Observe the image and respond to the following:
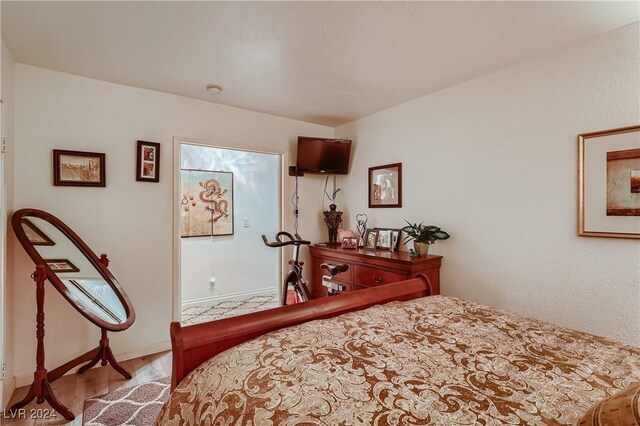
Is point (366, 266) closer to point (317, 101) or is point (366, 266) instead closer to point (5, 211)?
point (317, 101)

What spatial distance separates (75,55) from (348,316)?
2.62 metres

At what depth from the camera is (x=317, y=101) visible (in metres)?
3.21

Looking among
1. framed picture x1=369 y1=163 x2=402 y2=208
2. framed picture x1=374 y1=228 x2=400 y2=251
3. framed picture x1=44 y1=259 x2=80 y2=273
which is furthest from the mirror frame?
framed picture x1=369 y1=163 x2=402 y2=208

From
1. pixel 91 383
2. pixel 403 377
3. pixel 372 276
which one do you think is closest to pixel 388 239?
pixel 372 276

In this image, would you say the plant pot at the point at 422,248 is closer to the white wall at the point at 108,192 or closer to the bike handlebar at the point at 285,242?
the bike handlebar at the point at 285,242

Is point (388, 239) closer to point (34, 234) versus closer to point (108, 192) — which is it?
point (108, 192)

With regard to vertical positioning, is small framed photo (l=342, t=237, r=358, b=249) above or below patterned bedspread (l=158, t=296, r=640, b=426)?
above

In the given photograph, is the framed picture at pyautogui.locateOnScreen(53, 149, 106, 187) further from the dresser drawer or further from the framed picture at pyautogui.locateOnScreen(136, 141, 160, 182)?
the dresser drawer

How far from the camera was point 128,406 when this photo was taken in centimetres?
206

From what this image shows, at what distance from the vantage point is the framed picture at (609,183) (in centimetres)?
189

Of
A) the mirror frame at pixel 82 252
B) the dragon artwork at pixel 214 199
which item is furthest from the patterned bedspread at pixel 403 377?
the dragon artwork at pixel 214 199

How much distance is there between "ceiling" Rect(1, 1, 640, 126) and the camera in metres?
1.74

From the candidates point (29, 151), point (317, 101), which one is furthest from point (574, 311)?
point (29, 151)

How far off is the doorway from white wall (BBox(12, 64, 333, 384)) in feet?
3.59
